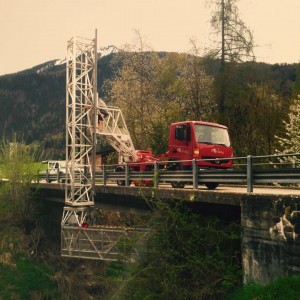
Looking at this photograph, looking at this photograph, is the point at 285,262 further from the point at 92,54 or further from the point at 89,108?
the point at 92,54

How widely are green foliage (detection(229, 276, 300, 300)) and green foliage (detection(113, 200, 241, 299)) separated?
3.36 ft

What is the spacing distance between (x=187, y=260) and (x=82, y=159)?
29.5 ft

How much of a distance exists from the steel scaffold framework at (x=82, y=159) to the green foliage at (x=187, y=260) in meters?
2.61

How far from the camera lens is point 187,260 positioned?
33.7 feet

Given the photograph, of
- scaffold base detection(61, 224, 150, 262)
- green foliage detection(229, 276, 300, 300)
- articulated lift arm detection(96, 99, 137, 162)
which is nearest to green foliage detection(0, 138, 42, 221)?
articulated lift arm detection(96, 99, 137, 162)

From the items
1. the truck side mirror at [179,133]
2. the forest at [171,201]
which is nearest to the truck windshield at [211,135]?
the truck side mirror at [179,133]

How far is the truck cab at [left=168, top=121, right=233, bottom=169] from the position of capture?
45.6 ft

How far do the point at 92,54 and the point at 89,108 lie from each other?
100.0 inches

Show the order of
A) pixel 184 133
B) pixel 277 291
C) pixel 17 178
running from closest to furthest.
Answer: pixel 277 291 → pixel 184 133 → pixel 17 178

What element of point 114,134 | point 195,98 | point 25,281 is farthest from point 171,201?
point 195,98

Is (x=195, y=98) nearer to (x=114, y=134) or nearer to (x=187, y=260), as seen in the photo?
(x=114, y=134)

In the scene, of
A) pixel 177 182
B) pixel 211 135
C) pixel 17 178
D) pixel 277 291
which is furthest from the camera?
pixel 17 178

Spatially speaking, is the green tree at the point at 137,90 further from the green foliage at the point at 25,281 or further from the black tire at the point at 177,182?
the black tire at the point at 177,182

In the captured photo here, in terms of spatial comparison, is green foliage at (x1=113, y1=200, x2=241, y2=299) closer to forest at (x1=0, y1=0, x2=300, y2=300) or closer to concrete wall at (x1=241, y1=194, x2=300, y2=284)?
forest at (x1=0, y1=0, x2=300, y2=300)
